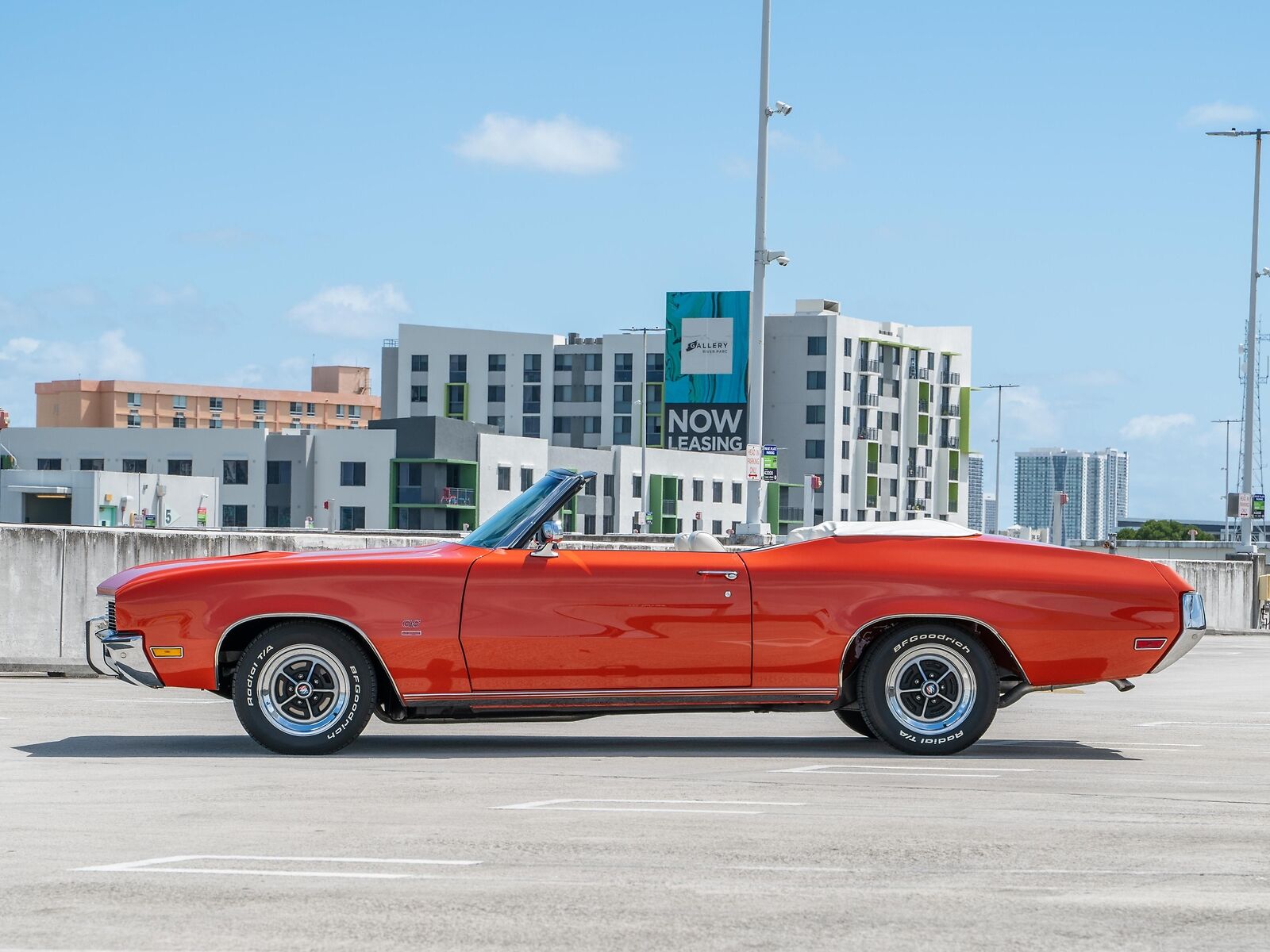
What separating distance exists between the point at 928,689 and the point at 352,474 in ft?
310

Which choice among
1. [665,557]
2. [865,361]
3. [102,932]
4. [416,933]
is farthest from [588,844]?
[865,361]

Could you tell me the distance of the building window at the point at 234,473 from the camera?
105875 mm

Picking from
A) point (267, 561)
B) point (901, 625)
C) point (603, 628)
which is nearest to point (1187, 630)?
point (901, 625)

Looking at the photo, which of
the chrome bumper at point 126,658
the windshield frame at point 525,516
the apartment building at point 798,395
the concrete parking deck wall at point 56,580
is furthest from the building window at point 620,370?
the chrome bumper at point 126,658

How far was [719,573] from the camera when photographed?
34.0 feet

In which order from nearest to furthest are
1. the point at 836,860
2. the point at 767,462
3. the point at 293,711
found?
the point at 836,860
the point at 293,711
the point at 767,462

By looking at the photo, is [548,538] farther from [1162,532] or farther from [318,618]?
[1162,532]

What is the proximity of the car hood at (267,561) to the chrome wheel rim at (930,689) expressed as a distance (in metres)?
2.61

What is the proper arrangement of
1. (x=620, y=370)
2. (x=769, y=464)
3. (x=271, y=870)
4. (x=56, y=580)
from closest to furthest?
(x=271, y=870) < (x=56, y=580) < (x=769, y=464) < (x=620, y=370)

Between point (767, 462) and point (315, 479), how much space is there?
76.6 m

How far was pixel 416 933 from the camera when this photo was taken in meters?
5.59

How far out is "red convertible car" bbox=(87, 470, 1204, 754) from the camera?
10.2 m

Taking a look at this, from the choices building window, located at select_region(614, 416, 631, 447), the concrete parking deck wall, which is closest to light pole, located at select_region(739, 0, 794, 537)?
the concrete parking deck wall

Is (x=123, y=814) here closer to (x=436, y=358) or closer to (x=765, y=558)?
(x=765, y=558)
